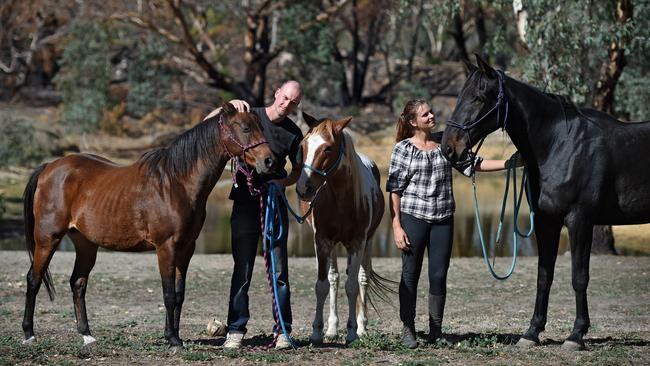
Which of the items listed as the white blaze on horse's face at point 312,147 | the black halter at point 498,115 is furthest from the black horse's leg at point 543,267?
the white blaze on horse's face at point 312,147

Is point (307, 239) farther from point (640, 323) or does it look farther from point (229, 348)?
point (229, 348)

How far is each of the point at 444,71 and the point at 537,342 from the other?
1275 inches

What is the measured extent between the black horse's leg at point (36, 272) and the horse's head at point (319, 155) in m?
2.06

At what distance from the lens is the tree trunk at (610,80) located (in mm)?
14292

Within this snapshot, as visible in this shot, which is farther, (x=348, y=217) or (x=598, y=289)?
(x=598, y=289)

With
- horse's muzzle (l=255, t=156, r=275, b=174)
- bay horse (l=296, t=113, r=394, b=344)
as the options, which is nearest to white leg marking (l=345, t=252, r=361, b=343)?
bay horse (l=296, t=113, r=394, b=344)

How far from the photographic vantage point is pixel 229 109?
682 centimetres

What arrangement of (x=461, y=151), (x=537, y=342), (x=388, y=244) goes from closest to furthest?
(x=461, y=151)
(x=537, y=342)
(x=388, y=244)

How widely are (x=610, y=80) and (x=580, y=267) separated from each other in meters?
8.53

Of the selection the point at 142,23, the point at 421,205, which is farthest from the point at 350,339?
the point at 142,23

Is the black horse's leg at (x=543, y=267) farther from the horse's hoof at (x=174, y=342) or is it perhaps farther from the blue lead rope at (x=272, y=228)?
the horse's hoof at (x=174, y=342)

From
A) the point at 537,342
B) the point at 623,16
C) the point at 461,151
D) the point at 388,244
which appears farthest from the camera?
the point at 388,244

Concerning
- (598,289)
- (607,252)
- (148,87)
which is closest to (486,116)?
(598,289)

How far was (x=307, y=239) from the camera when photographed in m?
19.3
